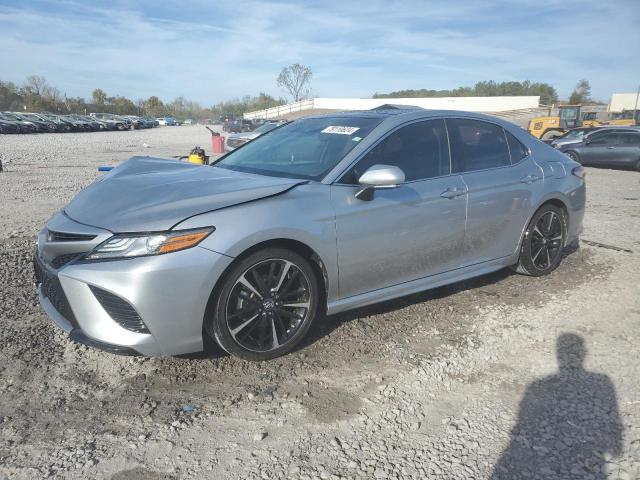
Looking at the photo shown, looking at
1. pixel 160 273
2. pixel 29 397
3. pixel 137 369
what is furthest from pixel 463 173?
pixel 29 397

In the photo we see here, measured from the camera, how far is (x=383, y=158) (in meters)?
3.59

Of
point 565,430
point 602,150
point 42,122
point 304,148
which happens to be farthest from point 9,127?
point 565,430

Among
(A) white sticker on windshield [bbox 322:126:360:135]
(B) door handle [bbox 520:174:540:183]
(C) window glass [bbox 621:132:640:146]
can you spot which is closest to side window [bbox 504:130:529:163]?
(B) door handle [bbox 520:174:540:183]

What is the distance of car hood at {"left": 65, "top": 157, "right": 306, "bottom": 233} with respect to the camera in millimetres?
2734

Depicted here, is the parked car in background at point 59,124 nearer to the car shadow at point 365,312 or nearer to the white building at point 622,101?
the car shadow at point 365,312

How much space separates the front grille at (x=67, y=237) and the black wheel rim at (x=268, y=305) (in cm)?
86

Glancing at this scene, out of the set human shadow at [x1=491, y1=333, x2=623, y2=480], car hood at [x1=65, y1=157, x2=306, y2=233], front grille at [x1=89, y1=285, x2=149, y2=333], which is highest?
car hood at [x1=65, y1=157, x2=306, y2=233]

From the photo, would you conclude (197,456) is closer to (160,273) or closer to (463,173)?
(160,273)

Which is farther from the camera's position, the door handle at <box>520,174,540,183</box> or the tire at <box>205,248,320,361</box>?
the door handle at <box>520,174,540,183</box>

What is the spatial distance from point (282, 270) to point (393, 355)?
972 millimetres

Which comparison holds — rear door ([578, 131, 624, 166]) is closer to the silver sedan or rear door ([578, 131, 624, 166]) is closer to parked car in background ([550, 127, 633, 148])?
parked car in background ([550, 127, 633, 148])

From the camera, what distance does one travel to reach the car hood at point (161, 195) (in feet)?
8.97

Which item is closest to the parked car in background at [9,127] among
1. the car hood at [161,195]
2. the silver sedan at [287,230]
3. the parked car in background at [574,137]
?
the parked car in background at [574,137]

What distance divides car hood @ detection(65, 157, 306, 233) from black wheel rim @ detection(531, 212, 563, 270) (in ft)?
8.75
